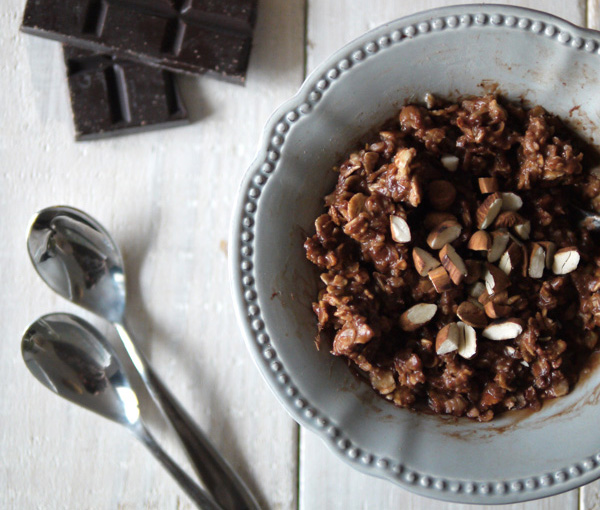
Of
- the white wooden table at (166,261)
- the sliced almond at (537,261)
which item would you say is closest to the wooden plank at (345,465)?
the white wooden table at (166,261)

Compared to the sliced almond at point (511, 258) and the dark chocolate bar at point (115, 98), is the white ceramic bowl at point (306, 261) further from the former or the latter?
the dark chocolate bar at point (115, 98)

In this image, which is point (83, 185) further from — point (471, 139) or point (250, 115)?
point (471, 139)

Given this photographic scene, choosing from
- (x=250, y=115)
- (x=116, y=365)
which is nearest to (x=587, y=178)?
(x=250, y=115)

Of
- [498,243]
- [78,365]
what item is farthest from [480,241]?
[78,365]

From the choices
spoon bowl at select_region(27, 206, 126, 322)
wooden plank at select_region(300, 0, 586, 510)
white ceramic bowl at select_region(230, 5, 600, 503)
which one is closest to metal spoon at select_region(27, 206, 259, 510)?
spoon bowl at select_region(27, 206, 126, 322)

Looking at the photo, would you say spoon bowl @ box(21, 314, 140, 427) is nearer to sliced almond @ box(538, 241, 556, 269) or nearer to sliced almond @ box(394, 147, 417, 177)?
sliced almond @ box(394, 147, 417, 177)

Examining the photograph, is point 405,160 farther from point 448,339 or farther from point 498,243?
point 448,339
